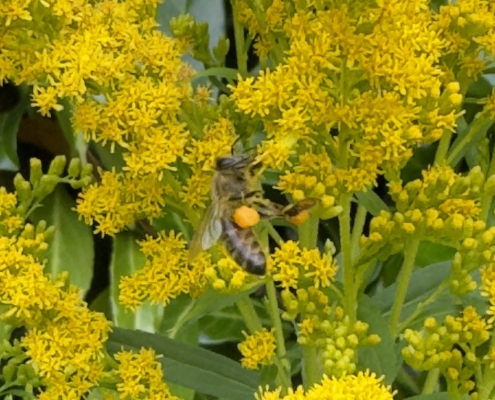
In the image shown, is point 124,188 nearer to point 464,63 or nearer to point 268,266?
point 268,266

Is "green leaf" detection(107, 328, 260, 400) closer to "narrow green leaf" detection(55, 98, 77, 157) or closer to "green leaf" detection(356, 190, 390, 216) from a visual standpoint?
"green leaf" detection(356, 190, 390, 216)

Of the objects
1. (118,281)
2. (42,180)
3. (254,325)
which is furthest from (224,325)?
(42,180)

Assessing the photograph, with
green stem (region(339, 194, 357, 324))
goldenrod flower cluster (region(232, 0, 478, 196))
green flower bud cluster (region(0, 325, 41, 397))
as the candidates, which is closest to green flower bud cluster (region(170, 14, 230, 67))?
goldenrod flower cluster (region(232, 0, 478, 196))

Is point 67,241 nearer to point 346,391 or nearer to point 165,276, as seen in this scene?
point 165,276

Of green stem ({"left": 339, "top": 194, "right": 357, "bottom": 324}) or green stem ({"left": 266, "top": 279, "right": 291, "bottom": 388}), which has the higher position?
green stem ({"left": 339, "top": 194, "right": 357, "bottom": 324})

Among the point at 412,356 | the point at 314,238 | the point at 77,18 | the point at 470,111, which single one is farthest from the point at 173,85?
the point at 470,111

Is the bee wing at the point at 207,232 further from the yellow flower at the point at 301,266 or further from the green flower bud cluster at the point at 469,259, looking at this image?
the green flower bud cluster at the point at 469,259

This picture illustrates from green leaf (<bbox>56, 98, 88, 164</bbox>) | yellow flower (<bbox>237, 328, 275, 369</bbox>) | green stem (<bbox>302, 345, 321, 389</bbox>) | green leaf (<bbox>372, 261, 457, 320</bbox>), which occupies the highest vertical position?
green leaf (<bbox>56, 98, 88, 164</bbox>)
